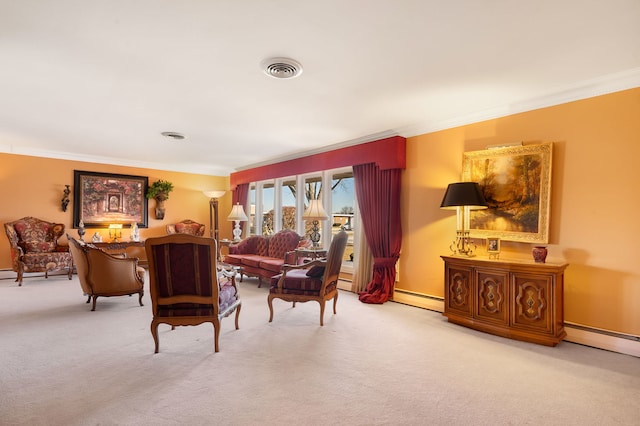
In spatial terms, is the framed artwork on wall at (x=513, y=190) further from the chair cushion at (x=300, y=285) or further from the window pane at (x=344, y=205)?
the window pane at (x=344, y=205)

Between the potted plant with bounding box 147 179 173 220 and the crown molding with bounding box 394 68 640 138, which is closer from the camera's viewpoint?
the crown molding with bounding box 394 68 640 138

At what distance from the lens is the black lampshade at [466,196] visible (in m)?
3.67

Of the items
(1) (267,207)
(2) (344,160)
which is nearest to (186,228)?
(1) (267,207)

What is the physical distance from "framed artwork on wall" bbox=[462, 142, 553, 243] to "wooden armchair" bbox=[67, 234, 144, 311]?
4.55 metres

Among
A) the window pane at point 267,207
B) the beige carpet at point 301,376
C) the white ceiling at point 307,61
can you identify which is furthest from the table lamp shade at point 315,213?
the window pane at point 267,207

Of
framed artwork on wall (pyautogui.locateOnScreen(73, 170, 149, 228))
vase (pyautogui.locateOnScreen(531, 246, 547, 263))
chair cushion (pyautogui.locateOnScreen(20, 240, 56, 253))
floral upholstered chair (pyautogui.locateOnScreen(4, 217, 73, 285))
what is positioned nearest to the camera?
vase (pyautogui.locateOnScreen(531, 246, 547, 263))

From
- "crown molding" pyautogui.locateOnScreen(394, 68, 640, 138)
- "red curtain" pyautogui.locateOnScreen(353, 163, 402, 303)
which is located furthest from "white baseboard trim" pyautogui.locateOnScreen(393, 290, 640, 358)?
"crown molding" pyautogui.locateOnScreen(394, 68, 640, 138)

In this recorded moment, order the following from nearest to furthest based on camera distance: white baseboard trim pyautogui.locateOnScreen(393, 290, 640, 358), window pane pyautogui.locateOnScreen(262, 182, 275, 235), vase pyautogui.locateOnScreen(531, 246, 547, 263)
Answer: white baseboard trim pyautogui.locateOnScreen(393, 290, 640, 358), vase pyautogui.locateOnScreen(531, 246, 547, 263), window pane pyautogui.locateOnScreen(262, 182, 275, 235)

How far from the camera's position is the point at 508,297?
3408mm

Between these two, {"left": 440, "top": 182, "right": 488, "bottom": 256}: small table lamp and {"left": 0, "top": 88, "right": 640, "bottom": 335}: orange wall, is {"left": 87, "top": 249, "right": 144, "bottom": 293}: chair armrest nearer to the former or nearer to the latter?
{"left": 0, "top": 88, "right": 640, "bottom": 335}: orange wall

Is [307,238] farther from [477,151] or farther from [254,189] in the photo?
[477,151]

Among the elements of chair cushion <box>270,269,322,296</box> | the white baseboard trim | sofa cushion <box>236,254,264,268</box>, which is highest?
chair cushion <box>270,269,322,296</box>

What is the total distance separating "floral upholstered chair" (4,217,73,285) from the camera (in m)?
5.79

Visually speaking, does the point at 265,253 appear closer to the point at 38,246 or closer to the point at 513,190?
the point at 38,246
